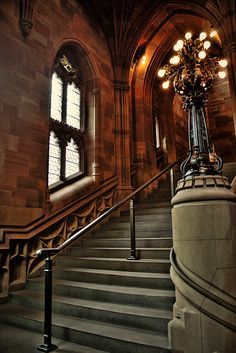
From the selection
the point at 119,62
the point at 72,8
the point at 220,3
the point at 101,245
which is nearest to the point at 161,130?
the point at 119,62

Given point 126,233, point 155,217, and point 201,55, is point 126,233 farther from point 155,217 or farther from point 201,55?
point 201,55

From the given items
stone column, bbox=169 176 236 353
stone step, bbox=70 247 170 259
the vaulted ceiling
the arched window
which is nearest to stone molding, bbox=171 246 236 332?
stone column, bbox=169 176 236 353

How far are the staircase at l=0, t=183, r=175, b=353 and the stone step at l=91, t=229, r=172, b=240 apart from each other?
0.02 metres

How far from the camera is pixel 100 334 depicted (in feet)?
9.39

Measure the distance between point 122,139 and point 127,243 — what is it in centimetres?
405

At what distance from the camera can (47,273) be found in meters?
3.03

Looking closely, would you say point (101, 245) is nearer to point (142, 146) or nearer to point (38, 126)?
point (38, 126)

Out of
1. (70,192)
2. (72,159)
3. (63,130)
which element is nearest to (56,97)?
(63,130)

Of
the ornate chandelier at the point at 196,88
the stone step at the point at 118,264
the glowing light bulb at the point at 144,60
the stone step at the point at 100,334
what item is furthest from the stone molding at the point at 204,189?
the glowing light bulb at the point at 144,60

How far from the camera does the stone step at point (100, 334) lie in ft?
8.64

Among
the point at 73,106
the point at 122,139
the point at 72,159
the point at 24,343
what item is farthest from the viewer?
the point at 122,139

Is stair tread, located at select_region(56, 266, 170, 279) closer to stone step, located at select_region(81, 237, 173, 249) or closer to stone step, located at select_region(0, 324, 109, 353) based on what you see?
stone step, located at select_region(81, 237, 173, 249)

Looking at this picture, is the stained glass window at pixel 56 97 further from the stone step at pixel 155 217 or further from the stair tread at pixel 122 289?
the stair tread at pixel 122 289

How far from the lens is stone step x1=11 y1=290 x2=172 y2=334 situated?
116 inches
